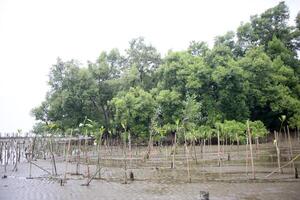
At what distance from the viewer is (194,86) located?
3045cm

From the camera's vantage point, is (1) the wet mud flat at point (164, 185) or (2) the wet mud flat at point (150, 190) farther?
(1) the wet mud flat at point (164, 185)

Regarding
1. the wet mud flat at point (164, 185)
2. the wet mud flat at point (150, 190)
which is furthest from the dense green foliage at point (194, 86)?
the wet mud flat at point (150, 190)

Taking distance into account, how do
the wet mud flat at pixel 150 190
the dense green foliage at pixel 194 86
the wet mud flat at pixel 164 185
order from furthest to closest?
the dense green foliage at pixel 194 86 < the wet mud flat at pixel 164 185 < the wet mud flat at pixel 150 190

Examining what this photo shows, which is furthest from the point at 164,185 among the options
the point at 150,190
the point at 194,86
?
the point at 194,86

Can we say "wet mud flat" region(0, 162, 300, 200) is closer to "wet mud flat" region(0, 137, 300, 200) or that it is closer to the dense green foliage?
"wet mud flat" region(0, 137, 300, 200)

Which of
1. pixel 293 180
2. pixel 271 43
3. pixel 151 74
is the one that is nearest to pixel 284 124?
pixel 271 43

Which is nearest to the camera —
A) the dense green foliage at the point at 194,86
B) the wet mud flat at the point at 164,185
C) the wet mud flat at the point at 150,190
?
the wet mud flat at the point at 150,190

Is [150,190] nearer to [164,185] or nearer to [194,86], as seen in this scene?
[164,185]

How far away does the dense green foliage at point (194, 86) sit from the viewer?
99.6ft

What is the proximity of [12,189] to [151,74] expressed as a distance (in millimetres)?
26509

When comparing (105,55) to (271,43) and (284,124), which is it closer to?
(271,43)

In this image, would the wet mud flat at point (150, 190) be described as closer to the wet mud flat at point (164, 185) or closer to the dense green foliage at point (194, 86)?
the wet mud flat at point (164, 185)

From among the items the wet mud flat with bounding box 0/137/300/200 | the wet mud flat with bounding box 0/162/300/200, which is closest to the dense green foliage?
the wet mud flat with bounding box 0/137/300/200

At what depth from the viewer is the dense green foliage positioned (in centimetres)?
3036
